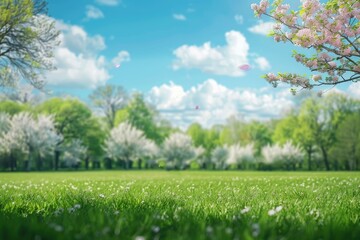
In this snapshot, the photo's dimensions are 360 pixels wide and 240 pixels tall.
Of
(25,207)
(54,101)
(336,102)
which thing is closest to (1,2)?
(25,207)

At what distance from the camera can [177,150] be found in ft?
246

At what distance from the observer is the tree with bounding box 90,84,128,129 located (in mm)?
79562

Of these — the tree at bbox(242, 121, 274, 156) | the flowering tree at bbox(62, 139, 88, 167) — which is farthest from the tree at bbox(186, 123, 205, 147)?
the flowering tree at bbox(62, 139, 88, 167)

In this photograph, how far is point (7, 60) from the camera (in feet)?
70.4

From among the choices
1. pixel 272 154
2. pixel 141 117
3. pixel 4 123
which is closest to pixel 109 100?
pixel 141 117

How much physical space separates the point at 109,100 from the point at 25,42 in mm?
61346

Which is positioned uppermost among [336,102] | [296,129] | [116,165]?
[336,102]

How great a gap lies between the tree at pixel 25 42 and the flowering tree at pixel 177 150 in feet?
176

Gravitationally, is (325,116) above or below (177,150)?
above

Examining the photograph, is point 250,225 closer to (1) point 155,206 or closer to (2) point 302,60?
(1) point 155,206

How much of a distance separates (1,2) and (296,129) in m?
67.2

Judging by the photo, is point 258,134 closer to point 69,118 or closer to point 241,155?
point 241,155

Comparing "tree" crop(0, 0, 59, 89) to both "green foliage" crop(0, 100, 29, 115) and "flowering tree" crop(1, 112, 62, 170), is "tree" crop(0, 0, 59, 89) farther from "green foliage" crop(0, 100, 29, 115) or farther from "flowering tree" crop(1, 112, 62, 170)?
"green foliage" crop(0, 100, 29, 115)

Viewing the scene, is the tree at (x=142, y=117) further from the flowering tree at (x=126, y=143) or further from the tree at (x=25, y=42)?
the tree at (x=25, y=42)
